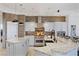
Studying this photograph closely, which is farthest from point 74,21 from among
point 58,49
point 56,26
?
point 58,49

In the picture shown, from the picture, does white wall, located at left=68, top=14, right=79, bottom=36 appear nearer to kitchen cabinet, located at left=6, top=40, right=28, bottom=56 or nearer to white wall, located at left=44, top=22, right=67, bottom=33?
white wall, located at left=44, top=22, right=67, bottom=33

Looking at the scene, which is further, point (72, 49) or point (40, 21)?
point (40, 21)

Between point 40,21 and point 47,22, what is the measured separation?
136mm

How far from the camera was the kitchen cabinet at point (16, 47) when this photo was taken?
226 centimetres

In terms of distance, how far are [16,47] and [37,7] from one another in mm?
829

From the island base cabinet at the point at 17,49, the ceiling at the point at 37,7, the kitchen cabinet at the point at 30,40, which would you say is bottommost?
the island base cabinet at the point at 17,49

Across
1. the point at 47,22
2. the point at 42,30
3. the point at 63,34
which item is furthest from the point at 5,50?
the point at 63,34

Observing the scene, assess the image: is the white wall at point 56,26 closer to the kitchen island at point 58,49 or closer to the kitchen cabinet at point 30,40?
the kitchen island at point 58,49

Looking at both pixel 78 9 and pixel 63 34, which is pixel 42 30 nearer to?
→ pixel 63 34

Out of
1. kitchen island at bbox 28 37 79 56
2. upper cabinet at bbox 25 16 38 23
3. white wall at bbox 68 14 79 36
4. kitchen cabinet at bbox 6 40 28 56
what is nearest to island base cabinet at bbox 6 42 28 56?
kitchen cabinet at bbox 6 40 28 56

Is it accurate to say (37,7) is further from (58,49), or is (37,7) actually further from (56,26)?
(58,49)

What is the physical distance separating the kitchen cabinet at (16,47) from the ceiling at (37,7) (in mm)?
570

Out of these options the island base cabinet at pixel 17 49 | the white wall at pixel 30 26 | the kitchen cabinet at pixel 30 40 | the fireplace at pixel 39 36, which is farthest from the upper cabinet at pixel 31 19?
the island base cabinet at pixel 17 49

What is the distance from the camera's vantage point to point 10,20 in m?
2.39
